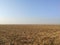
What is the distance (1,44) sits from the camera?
13.0 meters

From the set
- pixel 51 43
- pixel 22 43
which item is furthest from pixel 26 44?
pixel 51 43

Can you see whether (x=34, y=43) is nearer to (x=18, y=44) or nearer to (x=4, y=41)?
(x=18, y=44)

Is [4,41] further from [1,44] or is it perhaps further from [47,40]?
[47,40]

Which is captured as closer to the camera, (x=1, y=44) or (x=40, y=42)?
(x=1, y=44)

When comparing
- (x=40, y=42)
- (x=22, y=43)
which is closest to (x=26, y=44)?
(x=22, y=43)

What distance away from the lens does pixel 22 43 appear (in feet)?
44.9

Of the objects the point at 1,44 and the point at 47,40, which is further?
the point at 47,40

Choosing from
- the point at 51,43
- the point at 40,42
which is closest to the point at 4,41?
the point at 40,42

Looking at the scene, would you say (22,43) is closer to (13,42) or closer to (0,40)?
(13,42)

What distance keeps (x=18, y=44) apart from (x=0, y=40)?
5.56 feet

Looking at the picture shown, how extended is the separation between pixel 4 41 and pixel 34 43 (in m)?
2.73

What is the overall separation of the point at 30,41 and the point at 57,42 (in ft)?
8.21

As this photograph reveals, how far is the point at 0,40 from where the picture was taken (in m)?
13.7

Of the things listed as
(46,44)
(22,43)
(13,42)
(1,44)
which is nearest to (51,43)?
(46,44)
